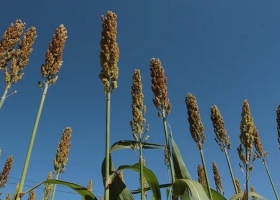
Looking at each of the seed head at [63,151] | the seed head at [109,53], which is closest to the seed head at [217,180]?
the seed head at [63,151]

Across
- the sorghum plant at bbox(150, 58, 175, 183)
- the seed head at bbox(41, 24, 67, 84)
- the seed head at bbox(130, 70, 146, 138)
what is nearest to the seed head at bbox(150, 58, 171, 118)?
the sorghum plant at bbox(150, 58, 175, 183)

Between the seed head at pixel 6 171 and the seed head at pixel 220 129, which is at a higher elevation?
the seed head at pixel 6 171

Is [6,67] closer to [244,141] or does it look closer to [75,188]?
[75,188]

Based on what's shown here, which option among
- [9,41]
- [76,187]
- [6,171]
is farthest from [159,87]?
[6,171]

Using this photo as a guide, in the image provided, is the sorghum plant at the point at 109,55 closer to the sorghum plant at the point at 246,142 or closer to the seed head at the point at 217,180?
the sorghum plant at the point at 246,142

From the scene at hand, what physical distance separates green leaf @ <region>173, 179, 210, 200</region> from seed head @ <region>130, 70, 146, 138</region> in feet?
2.62

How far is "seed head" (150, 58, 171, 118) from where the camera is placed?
172 inches

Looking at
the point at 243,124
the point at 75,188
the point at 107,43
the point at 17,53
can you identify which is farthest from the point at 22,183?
the point at 243,124

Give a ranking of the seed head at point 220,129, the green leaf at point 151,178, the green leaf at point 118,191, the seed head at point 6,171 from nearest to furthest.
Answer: the green leaf at point 118,191, the green leaf at point 151,178, the seed head at point 220,129, the seed head at point 6,171

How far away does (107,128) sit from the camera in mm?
2709

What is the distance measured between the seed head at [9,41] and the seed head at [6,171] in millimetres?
8256

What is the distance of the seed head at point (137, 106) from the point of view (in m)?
3.45

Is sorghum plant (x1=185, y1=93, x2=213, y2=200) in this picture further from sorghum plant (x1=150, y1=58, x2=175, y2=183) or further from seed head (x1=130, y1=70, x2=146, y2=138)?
seed head (x1=130, y1=70, x2=146, y2=138)

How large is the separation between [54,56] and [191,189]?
261cm
